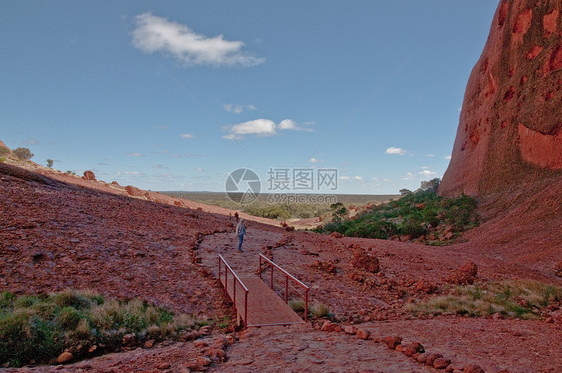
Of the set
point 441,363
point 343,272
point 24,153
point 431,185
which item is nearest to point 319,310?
point 441,363

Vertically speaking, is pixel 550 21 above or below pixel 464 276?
above

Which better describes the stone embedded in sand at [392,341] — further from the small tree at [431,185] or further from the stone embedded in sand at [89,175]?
the small tree at [431,185]

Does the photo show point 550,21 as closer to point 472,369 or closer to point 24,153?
point 472,369

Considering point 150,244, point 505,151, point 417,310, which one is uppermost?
point 505,151

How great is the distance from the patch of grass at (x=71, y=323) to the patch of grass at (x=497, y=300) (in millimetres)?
5492

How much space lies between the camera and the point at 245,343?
5844 millimetres

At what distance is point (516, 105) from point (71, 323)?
26209 mm

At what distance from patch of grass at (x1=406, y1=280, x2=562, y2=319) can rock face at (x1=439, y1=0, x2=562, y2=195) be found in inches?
505

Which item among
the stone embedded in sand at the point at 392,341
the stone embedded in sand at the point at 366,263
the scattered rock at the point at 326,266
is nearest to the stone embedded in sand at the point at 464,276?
the stone embedded in sand at the point at 366,263

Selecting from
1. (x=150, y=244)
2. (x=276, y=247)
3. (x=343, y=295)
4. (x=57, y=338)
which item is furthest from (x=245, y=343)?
(x=276, y=247)

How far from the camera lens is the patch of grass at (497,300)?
8734mm

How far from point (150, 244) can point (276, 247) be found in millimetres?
5208

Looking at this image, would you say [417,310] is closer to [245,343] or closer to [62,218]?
[245,343]

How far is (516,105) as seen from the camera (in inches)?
947
